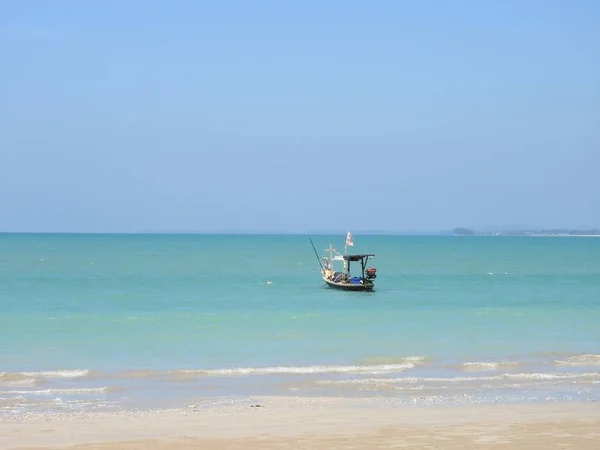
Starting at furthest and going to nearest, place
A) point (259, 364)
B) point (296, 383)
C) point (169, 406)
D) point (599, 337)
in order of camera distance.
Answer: point (599, 337)
point (259, 364)
point (296, 383)
point (169, 406)

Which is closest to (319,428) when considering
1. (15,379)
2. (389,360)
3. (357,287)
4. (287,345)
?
(15,379)

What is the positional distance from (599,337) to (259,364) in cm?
1373

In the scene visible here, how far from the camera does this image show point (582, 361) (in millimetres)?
25141

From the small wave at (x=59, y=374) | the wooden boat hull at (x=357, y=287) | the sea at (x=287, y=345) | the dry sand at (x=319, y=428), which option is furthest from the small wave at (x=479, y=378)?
the wooden boat hull at (x=357, y=287)

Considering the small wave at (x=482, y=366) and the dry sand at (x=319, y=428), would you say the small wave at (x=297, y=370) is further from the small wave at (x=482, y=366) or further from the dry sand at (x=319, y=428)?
the dry sand at (x=319, y=428)

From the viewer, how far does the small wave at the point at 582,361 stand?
24.6 m

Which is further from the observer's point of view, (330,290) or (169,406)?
(330,290)

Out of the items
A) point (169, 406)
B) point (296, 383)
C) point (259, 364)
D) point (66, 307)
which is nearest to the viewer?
point (169, 406)

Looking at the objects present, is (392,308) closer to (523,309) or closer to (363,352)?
(523,309)

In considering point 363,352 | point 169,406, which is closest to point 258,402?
point 169,406

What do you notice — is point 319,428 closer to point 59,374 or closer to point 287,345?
point 59,374

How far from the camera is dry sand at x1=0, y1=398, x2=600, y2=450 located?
1420cm

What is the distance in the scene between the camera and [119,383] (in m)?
21.2

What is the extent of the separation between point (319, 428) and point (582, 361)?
12099mm
